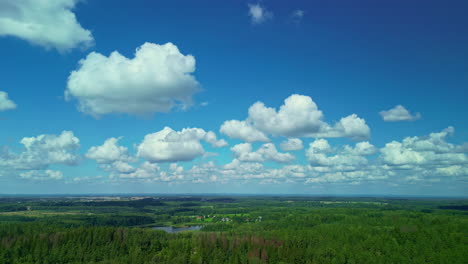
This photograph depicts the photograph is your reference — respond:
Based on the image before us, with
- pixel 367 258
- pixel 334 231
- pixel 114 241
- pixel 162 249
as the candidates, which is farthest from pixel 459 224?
pixel 114 241

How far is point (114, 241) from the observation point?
384 feet

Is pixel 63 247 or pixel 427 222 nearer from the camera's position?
pixel 63 247

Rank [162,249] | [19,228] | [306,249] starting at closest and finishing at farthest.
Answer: [306,249], [162,249], [19,228]

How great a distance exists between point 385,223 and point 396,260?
69195mm

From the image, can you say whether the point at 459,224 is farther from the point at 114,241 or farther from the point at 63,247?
the point at 63,247

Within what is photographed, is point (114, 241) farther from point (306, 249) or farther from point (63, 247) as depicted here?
point (306, 249)

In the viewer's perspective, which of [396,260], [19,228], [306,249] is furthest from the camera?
[19,228]

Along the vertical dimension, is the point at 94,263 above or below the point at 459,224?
below

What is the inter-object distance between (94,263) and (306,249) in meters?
68.4

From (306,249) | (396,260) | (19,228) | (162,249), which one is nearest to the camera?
(396,260)

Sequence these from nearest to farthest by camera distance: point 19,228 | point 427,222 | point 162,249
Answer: point 162,249
point 19,228
point 427,222

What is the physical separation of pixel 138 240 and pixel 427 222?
132 metres

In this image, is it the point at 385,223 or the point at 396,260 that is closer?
the point at 396,260

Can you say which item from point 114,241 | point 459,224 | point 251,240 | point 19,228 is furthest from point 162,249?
point 459,224
